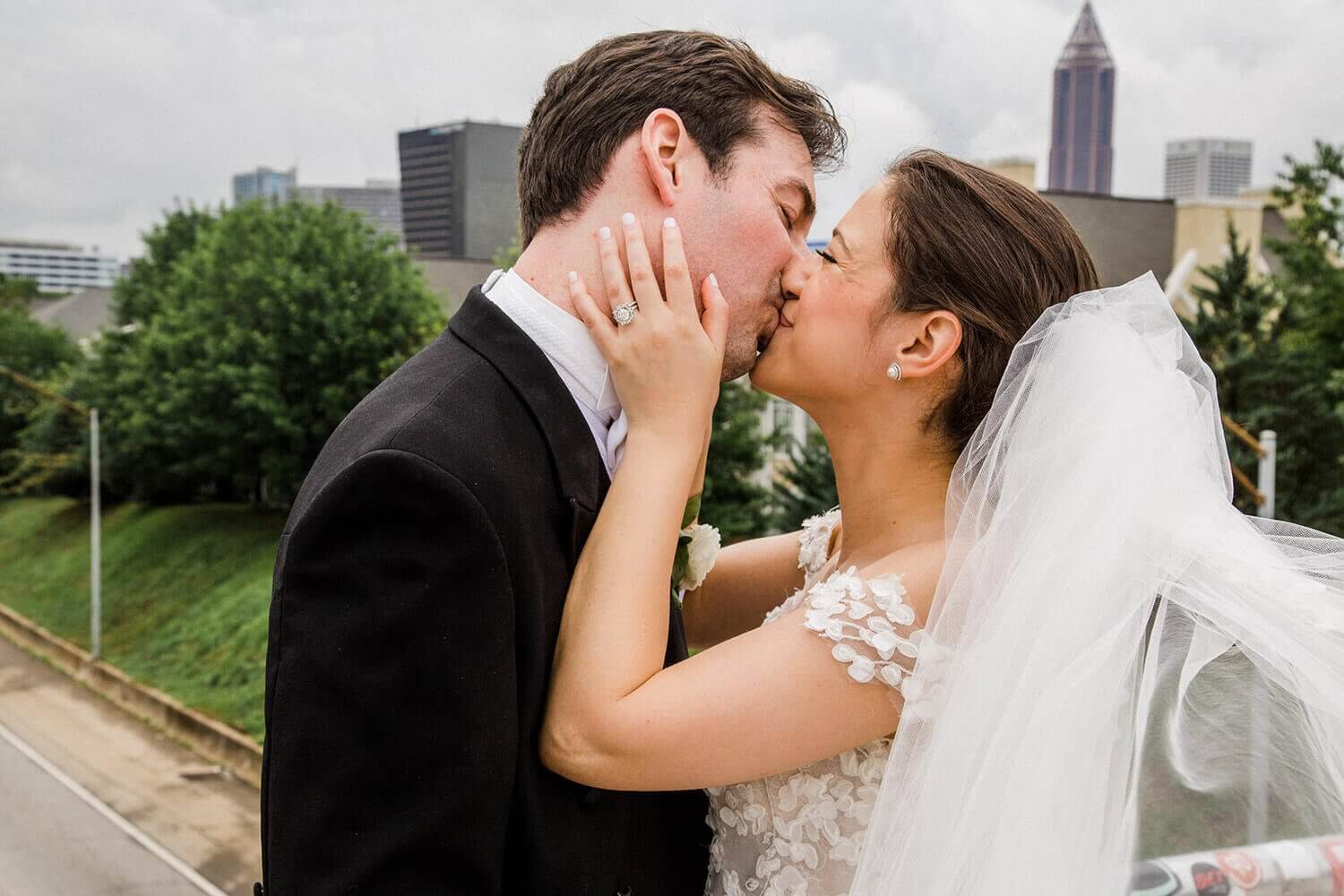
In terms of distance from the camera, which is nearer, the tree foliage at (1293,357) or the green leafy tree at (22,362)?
the tree foliage at (1293,357)

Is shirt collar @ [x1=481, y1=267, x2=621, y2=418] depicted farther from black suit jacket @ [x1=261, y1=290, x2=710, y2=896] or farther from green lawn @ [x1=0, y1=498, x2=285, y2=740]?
green lawn @ [x1=0, y1=498, x2=285, y2=740]

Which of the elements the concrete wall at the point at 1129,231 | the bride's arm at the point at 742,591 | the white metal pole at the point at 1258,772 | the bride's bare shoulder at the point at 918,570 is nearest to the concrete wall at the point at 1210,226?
the concrete wall at the point at 1129,231

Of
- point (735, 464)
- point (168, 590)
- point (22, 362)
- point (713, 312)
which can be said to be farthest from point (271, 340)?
point (22, 362)

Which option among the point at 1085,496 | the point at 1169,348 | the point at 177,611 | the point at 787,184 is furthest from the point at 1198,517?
the point at 177,611

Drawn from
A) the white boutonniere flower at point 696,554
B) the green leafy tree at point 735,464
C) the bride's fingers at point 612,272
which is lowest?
the green leafy tree at point 735,464

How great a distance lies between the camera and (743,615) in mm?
3180

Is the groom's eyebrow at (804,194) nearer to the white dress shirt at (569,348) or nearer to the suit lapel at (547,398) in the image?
the white dress shirt at (569,348)

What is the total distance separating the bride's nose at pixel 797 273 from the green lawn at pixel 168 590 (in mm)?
17346

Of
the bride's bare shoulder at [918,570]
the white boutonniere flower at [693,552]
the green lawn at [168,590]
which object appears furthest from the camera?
the green lawn at [168,590]

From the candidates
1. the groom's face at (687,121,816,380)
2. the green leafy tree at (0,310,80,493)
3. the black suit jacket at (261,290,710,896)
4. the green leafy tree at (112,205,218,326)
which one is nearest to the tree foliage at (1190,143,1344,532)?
the groom's face at (687,121,816,380)

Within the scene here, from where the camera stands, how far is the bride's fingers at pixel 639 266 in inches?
82.5

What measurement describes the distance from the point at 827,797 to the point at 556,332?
1062 mm

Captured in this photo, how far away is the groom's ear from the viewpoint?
82.7 inches

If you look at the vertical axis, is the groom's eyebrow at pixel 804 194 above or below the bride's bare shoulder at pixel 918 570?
above
